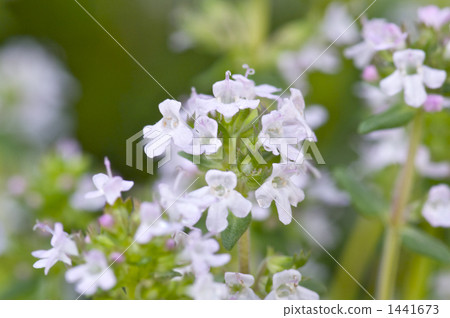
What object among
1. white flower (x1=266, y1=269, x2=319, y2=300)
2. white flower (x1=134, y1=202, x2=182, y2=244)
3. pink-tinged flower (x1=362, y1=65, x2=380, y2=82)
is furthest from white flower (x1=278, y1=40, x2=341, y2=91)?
white flower (x1=134, y1=202, x2=182, y2=244)

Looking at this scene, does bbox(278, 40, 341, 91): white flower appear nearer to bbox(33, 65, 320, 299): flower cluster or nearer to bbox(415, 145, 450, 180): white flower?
bbox(415, 145, 450, 180): white flower

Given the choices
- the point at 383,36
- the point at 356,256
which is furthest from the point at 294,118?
the point at 356,256

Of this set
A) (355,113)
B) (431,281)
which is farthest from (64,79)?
(431,281)

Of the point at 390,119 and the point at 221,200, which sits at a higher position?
the point at 390,119

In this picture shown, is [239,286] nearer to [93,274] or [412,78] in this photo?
[93,274]

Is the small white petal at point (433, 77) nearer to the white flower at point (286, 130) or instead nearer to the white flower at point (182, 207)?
the white flower at point (286, 130)

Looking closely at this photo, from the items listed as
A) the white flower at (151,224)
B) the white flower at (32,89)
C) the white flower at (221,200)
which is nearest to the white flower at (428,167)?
the white flower at (221,200)

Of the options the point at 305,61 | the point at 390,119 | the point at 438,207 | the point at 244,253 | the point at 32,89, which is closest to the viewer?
the point at 244,253
